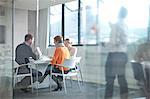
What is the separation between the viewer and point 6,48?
325 cm

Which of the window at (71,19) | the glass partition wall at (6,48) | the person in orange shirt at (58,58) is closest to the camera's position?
the glass partition wall at (6,48)

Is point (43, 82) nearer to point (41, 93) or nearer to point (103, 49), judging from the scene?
point (41, 93)

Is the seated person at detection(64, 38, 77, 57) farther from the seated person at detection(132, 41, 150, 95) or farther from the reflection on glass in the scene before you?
the seated person at detection(132, 41, 150, 95)

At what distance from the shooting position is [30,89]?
5.00 meters

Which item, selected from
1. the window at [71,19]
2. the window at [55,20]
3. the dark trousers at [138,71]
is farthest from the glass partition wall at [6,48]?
the window at [55,20]

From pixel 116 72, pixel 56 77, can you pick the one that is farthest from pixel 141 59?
pixel 56 77

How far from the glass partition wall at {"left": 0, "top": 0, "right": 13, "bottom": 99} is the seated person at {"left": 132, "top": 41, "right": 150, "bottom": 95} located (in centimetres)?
166

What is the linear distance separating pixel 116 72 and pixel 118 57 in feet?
0.50

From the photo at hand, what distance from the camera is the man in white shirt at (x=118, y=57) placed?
2246 millimetres

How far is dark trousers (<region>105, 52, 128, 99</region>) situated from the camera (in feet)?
7.54

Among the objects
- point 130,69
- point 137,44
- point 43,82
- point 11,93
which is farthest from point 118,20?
point 43,82

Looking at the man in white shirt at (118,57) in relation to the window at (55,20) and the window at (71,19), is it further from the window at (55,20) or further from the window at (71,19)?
the window at (55,20)

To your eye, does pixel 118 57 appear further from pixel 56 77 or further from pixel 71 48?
pixel 71 48

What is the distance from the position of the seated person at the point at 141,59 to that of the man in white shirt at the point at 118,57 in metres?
0.10
